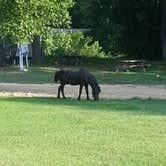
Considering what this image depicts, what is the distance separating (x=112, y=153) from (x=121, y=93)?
14.9 meters

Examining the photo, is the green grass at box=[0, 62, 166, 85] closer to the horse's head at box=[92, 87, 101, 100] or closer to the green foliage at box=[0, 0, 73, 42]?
the green foliage at box=[0, 0, 73, 42]

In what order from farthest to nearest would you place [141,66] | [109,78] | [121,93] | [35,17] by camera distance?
1. [141,66]
2. [109,78]
3. [121,93]
4. [35,17]

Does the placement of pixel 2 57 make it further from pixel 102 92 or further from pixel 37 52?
pixel 102 92

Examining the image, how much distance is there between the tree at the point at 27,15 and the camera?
20875 millimetres

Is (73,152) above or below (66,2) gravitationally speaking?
below

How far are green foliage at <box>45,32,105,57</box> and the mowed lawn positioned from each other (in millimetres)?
34865

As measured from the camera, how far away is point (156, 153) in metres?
9.34

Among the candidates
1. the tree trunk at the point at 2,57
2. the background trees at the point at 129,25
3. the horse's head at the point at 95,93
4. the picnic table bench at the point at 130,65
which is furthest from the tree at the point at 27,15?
the tree trunk at the point at 2,57

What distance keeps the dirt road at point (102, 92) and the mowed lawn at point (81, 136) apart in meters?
6.44

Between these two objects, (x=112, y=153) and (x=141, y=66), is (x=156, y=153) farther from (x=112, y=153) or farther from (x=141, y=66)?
(x=141, y=66)

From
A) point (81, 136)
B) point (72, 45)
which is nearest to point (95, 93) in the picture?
point (81, 136)

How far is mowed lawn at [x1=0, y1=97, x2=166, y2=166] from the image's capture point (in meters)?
8.97

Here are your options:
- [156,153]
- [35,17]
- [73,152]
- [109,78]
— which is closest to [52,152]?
[73,152]

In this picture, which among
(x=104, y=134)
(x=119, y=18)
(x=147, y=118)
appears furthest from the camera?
(x=119, y=18)
